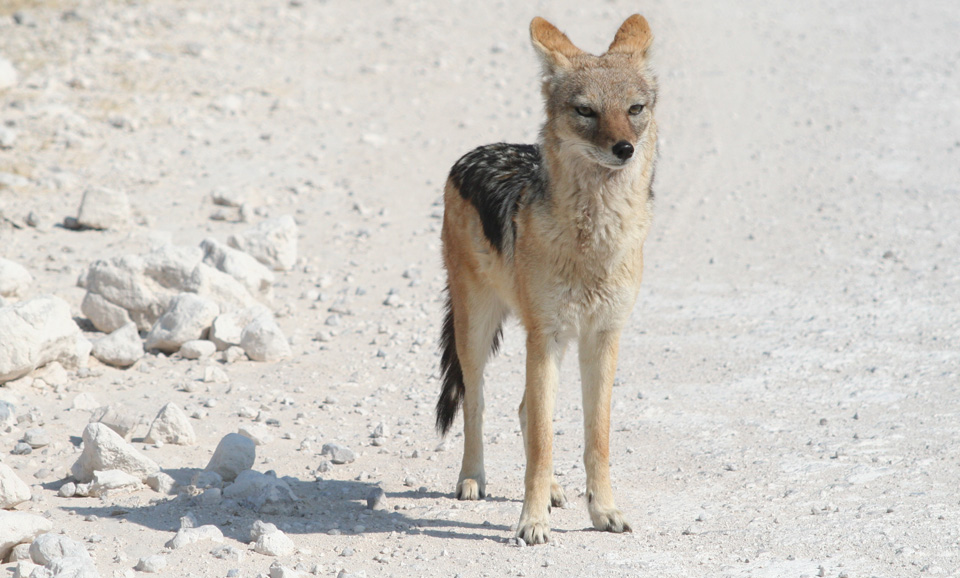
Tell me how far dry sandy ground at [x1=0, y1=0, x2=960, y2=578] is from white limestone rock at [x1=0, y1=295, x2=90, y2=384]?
0.20m

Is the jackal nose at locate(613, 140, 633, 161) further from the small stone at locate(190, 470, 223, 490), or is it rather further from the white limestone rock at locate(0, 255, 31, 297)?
the white limestone rock at locate(0, 255, 31, 297)

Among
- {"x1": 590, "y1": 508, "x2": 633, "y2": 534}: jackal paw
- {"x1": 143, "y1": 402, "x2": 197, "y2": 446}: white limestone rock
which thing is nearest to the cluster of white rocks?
{"x1": 143, "y1": 402, "x2": 197, "y2": 446}: white limestone rock

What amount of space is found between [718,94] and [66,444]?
10297 millimetres

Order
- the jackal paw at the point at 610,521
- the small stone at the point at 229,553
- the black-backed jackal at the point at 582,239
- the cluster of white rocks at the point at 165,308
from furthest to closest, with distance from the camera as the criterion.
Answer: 1. the cluster of white rocks at the point at 165,308
2. the jackal paw at the point at 610,521
3. the black-backed jackal at the point at 582,239
4. the small stone at the point at 229,553

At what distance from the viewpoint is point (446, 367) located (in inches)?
230

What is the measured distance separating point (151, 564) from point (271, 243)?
4.79m

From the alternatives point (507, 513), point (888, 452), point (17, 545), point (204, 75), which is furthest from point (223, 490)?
point (204, 75)

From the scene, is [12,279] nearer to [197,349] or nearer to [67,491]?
[197,349]

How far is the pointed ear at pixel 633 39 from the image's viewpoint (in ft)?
16.5

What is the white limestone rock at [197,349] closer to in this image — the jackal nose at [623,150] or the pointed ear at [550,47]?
the pointed ear at [550,47]

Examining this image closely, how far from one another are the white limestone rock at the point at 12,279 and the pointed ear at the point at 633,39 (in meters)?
4.95

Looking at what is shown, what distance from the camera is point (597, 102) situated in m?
4.51

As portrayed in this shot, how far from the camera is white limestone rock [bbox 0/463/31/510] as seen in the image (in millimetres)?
4598

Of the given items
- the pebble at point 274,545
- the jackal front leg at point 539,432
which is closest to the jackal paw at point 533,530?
the jackal front leg at point 539,432
